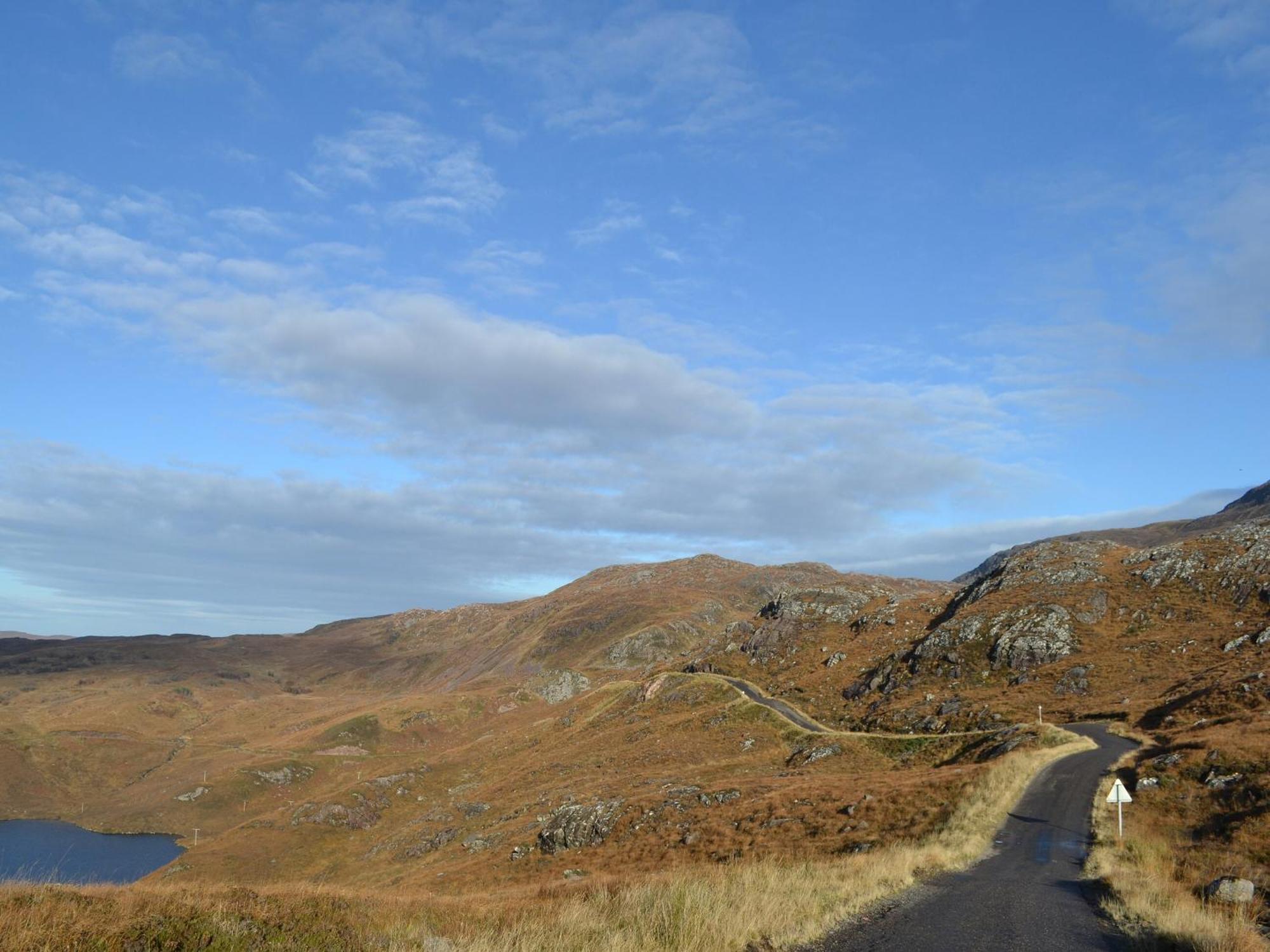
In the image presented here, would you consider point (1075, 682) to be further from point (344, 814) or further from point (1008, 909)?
point (344, 814)

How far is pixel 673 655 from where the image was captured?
544 ft

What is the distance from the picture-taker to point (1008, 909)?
16469mm

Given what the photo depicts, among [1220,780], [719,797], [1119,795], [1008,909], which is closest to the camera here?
[1008,909]

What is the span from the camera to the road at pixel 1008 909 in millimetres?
13375

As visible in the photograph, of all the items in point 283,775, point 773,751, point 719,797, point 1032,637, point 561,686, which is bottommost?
point 283,775

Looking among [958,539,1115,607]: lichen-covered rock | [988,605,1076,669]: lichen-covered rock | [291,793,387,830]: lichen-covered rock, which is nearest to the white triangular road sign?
[988,605,1076,669]: lichen-covered rock

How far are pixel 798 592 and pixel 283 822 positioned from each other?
8723 cm

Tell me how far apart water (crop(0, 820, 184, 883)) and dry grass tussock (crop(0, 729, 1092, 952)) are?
11248cm

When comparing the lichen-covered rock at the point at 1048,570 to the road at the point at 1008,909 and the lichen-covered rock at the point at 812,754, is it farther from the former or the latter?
the road at the point at 1008,909

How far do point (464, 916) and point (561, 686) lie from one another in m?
146

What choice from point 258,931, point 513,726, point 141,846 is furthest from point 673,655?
point 258,931

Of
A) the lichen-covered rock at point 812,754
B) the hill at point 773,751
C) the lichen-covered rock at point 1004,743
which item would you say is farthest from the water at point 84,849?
the lichen-covered rock at point 1004,743

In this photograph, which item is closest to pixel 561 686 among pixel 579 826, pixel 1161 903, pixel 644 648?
pixel 644 648

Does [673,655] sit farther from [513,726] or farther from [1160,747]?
[1160,747]
